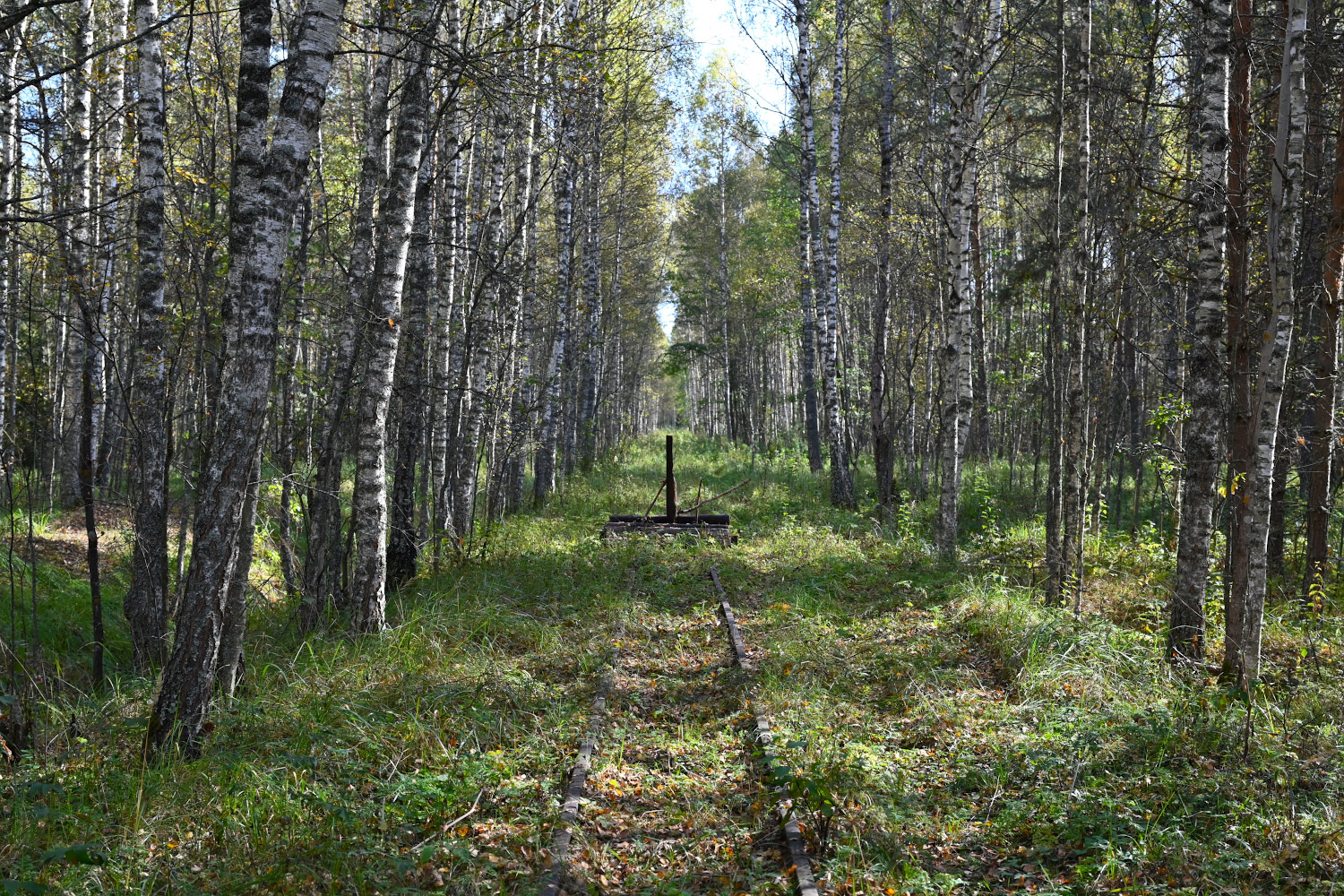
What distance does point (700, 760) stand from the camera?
18.3ft

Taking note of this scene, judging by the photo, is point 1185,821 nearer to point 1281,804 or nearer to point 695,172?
point 1281,804

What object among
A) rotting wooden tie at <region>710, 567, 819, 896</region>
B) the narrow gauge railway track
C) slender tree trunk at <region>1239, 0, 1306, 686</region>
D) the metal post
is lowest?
the narrow gauge railway track

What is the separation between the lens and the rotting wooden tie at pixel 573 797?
13.0 feet

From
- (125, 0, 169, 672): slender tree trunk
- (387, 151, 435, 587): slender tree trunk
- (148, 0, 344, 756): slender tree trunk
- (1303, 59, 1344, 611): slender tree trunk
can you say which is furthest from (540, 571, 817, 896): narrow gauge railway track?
(1303, 59, 1344, 611): slender tree trunk

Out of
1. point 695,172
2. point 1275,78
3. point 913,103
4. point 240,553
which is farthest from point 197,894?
point 695,172

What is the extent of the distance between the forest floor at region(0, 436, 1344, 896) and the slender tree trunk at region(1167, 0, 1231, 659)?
614 millimetres

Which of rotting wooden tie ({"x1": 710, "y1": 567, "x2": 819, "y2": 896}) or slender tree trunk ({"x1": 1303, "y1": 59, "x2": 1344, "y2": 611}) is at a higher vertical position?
slender tree trunk ({"x1": 1303, "y1": 59, "x2": 1344, "y2": 611})

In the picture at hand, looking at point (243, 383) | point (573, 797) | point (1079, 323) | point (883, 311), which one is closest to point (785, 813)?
point (573, 797)

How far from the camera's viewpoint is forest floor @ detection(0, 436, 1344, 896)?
406 centimetres

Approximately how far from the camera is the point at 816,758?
5.29 meters

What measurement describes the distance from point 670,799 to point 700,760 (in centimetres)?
60

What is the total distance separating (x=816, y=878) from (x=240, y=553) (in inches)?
172

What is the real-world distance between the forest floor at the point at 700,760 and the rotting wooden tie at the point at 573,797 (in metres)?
0.08

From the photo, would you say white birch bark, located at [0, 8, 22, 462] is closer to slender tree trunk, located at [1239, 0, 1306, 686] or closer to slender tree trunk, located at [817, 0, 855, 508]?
slender tree trunk, located at [1239, 0, 1306, 686]
